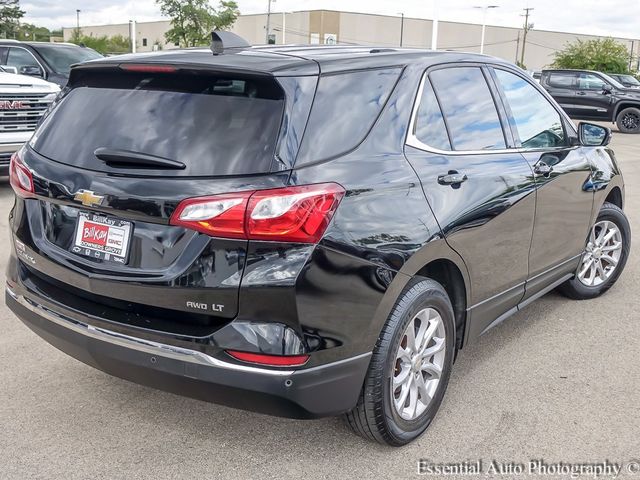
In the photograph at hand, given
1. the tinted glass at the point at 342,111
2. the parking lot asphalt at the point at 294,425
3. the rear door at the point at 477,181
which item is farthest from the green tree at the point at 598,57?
the tinted glass at the point at 342,111

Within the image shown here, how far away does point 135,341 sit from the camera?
2723mm

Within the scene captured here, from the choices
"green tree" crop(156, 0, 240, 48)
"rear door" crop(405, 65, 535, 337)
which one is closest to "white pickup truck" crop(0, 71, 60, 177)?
"rear door" crop(405, 65, 535, 337)

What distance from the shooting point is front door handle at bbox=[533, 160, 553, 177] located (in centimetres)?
402

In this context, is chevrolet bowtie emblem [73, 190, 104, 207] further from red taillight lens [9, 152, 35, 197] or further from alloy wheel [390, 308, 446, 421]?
A: alloy wheel [390, 308, 446, 421]

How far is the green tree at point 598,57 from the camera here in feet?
151

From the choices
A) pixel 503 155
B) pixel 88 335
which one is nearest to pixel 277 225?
pixel 88 335

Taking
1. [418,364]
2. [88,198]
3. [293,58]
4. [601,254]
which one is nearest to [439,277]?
[418,364]

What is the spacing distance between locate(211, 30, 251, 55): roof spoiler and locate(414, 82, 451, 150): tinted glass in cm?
89

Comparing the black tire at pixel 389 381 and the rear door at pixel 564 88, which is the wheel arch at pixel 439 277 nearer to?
the black tire at pixel 389 381

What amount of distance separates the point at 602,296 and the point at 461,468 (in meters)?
2.87

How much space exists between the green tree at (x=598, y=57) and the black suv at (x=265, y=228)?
47.3m

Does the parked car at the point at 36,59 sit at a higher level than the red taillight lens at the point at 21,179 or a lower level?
higher

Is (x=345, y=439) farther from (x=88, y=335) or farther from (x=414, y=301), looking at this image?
(x=88, y=335)

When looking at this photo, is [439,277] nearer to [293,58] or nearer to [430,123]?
[430,123]
